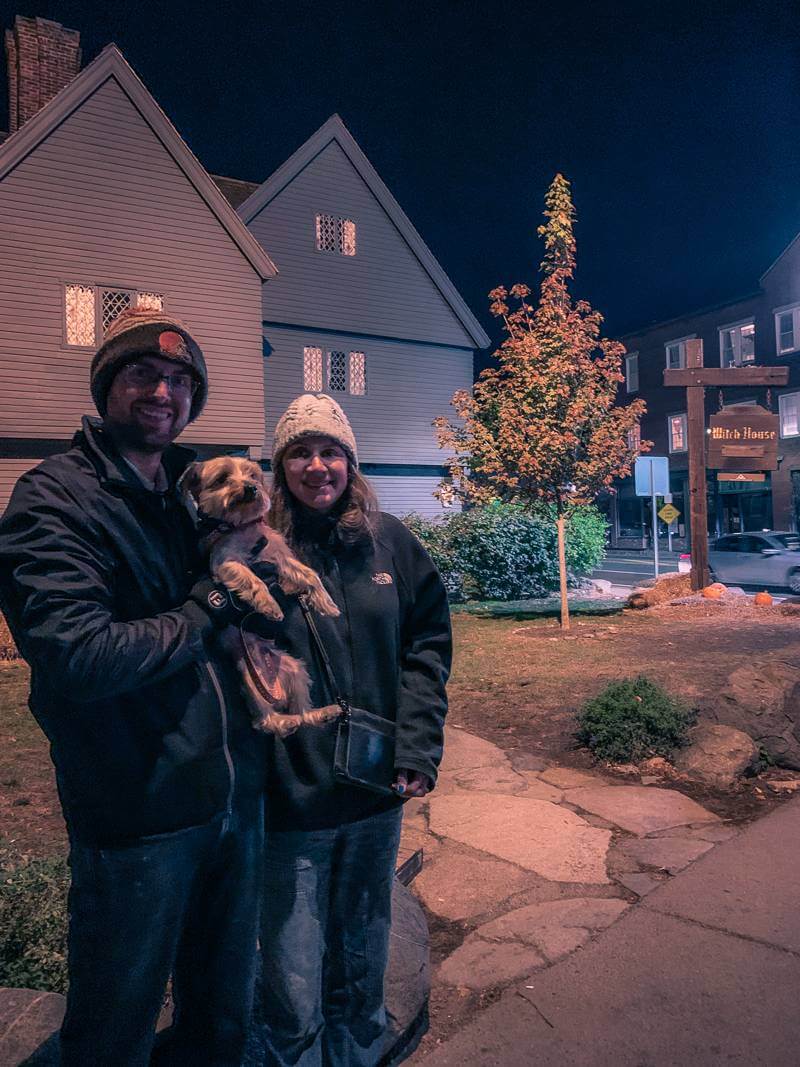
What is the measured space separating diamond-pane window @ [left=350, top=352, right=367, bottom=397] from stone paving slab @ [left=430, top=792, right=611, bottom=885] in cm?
1949

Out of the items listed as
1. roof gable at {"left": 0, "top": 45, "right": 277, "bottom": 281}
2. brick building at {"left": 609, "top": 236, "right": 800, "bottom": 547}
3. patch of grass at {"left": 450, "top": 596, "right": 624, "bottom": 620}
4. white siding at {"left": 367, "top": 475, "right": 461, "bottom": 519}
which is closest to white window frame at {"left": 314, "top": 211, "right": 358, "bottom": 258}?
roof gable at {"left": 0, "top": 45, "right": 277, "bottom": 281}

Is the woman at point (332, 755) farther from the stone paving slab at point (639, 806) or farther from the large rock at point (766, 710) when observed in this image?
the large rock at point (766, 710)

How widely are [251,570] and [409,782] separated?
0.90 meters

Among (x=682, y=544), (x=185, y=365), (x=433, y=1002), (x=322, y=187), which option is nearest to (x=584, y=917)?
(x=433, y=1002)

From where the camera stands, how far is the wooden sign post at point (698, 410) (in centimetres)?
1627

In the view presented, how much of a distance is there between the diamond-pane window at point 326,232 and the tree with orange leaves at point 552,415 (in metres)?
11.1

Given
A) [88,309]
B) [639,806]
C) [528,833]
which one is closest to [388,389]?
[88,309]

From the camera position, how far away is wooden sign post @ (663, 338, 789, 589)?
53.4 ft

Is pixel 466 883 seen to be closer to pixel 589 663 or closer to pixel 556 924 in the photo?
pixel 556 924

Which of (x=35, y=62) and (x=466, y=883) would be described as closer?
(x=466, y=883)

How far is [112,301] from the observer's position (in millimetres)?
18062

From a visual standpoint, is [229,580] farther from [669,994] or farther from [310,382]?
[310,382]

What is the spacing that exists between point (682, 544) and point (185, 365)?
4073 centimetres

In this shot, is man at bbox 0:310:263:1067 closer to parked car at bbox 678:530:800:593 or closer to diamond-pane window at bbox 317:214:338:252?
parked car at bbox 678:530:800:593
